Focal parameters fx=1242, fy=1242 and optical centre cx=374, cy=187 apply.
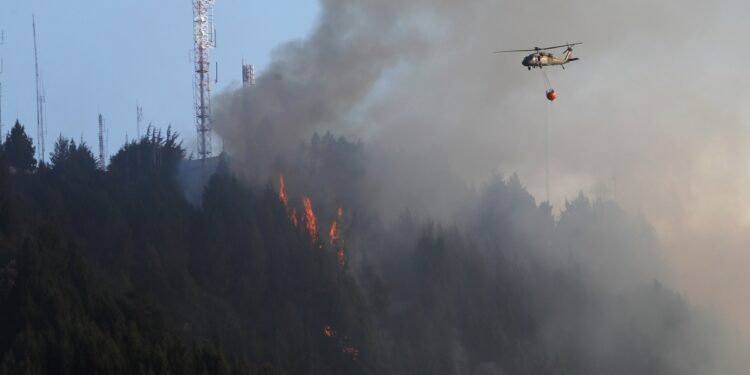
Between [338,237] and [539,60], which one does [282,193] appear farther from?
[539,60]

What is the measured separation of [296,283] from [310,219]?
663 inches

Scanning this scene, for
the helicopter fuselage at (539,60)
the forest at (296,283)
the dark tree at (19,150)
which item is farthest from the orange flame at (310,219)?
the helicopter fuselage at (539,60)

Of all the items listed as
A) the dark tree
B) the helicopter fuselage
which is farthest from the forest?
the helicopter fuselage

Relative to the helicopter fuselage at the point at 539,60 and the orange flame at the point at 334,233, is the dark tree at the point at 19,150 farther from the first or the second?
the helicopter fuselage at the point at 539,60

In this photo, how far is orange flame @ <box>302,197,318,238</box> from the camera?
127 m

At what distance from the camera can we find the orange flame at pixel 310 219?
127 meters

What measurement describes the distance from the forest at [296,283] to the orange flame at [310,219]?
0.68 ft

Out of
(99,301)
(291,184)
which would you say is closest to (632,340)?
(291,184)

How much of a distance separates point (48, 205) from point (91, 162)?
71.3 ft

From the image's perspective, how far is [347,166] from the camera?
138500 millimetres

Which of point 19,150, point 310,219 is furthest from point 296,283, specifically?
point 19,150

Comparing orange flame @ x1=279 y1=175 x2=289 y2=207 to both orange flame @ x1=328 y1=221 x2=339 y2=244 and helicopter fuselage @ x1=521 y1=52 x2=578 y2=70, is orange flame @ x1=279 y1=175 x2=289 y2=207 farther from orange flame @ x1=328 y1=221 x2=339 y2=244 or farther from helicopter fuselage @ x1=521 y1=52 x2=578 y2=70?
helicopter fuselage @ x1=521 y1=52 x2=578 y2=70

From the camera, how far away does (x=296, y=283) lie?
370ft

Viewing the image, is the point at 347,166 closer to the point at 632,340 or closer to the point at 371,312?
the point at 371,312
